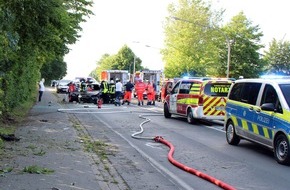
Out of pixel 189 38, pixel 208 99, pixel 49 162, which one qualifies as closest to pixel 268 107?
pixel 49 162

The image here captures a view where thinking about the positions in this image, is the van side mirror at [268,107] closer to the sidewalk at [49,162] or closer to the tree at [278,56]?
the sidewalk at [49,162]

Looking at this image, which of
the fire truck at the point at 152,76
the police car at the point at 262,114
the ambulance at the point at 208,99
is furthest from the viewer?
the fire truck at the point at 152,76

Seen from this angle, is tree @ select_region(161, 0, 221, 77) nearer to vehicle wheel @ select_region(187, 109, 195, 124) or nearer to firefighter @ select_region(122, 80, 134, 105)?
firefighter @ select_region(122, 80, 134, 105)

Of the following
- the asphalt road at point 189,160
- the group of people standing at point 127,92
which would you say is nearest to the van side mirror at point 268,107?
the asphalt road at point 189,160

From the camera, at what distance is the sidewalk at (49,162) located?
629 cm

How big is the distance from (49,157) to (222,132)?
7.56m

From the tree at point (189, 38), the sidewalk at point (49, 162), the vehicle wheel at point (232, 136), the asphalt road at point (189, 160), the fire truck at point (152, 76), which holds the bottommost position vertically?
the asphalt road at point (189, 160)

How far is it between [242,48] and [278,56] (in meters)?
16.8

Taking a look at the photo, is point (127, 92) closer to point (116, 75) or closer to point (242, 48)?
point (116, 75)

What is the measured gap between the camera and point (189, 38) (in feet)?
181

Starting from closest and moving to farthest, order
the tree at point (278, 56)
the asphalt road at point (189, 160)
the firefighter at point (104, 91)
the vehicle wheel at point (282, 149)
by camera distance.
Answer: the asphalt road at point (189, 160) → the vehicle wheel at point (282, 149) → the firefighter at point (104, 91) → the tree at point (278, 56)

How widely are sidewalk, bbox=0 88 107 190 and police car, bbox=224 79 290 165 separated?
3978mm

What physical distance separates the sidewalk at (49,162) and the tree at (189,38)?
146 ft

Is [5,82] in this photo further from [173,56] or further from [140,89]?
[173,56]
